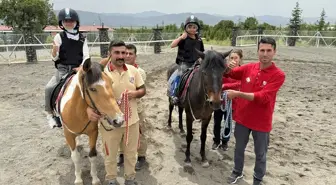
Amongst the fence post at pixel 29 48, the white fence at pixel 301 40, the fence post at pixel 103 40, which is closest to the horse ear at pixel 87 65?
the fence post at pixel 29 48

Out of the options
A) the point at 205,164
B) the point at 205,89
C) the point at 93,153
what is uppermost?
the point at 205,89

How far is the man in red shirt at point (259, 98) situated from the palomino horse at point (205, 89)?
0.22 metres

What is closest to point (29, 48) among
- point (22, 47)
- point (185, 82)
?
point (22, 47)

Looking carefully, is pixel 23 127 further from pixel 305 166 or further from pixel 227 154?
pixel 305 166

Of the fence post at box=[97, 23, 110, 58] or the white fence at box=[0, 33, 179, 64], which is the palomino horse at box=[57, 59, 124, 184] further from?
the fence post at box=[97, 23, 110, 58]

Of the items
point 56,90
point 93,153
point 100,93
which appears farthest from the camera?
point 56,90

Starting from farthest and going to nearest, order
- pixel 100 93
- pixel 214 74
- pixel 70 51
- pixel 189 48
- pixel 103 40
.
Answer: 1. pixel 103 40
2. pixel 189 48
3. pixel 70 51
4. pixel 214 74
5. pixel 100 93

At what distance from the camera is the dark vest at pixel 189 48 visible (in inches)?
202

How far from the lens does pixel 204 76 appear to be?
142 inches

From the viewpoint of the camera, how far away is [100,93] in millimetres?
2783

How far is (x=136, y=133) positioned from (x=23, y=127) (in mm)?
3696

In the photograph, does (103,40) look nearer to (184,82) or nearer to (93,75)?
(184,82)

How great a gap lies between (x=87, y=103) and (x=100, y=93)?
1.14 feet

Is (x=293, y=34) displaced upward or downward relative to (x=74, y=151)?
upward
